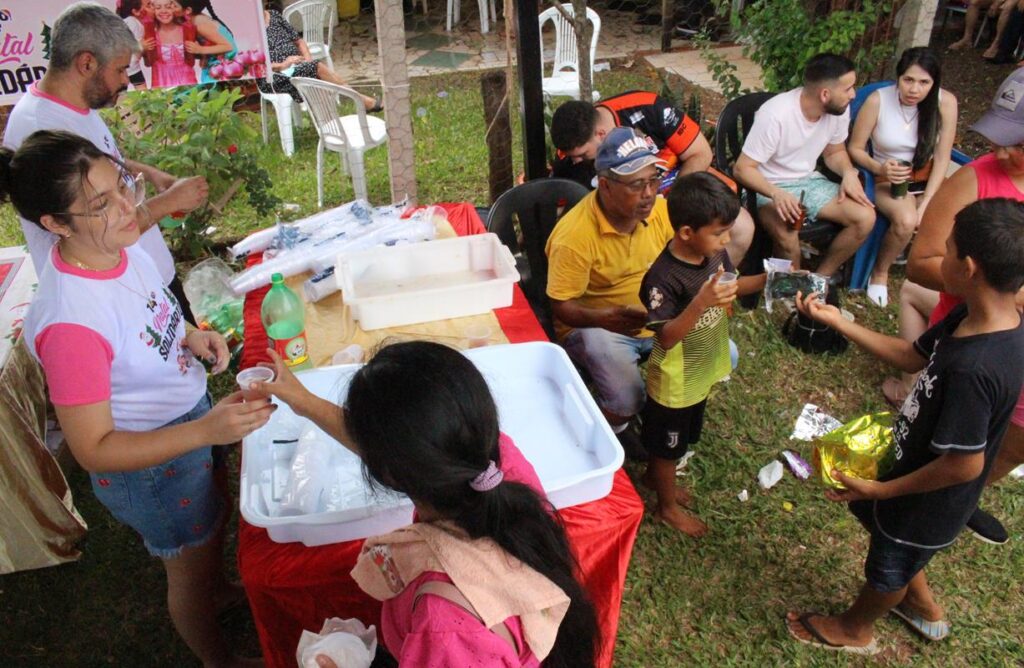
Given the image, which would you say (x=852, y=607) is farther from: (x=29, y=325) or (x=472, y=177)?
(x=472, y=177)

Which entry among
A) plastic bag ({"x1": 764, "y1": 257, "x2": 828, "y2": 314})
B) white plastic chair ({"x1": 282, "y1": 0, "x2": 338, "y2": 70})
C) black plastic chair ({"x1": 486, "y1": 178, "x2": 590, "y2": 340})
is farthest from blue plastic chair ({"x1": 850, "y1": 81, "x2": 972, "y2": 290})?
white plastic chair ({"x1": 282, "y1": 0, "x2": 338, "y2": 70})

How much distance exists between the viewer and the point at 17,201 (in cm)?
164

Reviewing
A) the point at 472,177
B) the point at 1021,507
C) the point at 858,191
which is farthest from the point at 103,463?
the point at 472,177

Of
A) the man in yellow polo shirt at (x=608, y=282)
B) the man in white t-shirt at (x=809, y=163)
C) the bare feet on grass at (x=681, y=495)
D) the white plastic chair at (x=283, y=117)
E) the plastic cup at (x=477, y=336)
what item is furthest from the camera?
the white plastic chair at (x=283, y=117)

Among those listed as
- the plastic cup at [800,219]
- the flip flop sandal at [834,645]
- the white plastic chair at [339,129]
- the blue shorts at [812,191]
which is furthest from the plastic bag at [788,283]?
the white plastic chair at [339,129]

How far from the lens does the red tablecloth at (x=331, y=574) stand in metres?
1.68

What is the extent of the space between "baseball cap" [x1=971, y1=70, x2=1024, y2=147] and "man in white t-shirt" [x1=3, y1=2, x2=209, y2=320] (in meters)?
2.76

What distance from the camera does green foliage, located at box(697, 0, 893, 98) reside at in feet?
15.1

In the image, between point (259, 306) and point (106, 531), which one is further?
point (106, 531)

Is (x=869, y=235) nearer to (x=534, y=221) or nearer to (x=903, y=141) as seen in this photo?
(x=903, y=141)

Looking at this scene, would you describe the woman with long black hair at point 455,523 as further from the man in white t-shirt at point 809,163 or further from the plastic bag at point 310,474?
the man in white t-shirt at point 809,163

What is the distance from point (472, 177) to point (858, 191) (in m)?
3.03

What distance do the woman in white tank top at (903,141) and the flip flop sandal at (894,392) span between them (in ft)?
2.68

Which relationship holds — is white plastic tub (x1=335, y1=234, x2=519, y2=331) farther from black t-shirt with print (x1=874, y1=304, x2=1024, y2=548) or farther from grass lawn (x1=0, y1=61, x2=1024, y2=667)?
black t-shirt with print (x1=874, y1=304, x2=1024, y2=548)
